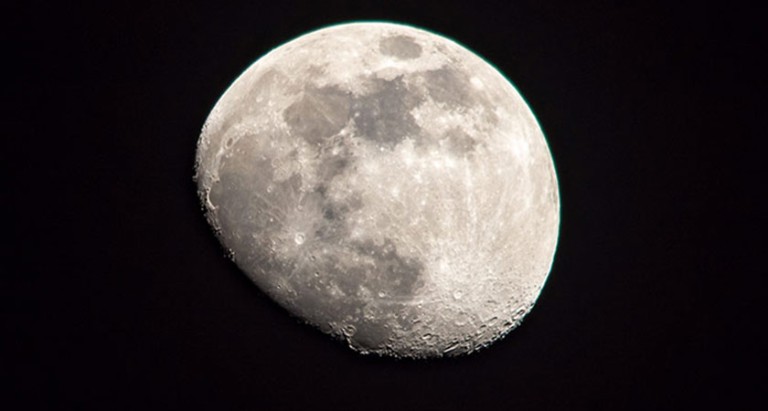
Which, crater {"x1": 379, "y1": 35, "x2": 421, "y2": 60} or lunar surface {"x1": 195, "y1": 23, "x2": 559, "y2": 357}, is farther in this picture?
crater {"x1": 379, "y1": 35, "x2": 421, "y2": 60}

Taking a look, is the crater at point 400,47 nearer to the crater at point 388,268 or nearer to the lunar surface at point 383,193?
the lunar surface at point 383,193

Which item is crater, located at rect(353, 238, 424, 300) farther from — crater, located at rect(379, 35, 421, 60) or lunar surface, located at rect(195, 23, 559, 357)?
crater, located at rect(379, 35, 421, 60)

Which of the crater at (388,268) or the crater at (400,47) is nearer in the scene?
the crater at (388,268)

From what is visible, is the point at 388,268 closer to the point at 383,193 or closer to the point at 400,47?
the point at 383,193

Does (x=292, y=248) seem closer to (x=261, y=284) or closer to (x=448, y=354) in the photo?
(x=261, y=284)

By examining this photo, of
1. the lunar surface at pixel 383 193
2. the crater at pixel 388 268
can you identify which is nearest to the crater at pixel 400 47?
the lunar surface at pixel 383 193

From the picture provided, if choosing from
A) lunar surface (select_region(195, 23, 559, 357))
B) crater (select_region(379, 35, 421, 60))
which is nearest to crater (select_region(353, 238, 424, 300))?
lunar surface (select_region(195, 23, 559, 357))

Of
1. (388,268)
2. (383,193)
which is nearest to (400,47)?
(383,193)

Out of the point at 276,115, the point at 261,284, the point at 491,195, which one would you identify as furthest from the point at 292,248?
the point at 491,195
